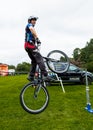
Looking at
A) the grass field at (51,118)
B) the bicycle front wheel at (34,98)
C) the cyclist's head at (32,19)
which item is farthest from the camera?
the grass field at (51,118)

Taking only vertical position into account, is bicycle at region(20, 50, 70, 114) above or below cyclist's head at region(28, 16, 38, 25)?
below

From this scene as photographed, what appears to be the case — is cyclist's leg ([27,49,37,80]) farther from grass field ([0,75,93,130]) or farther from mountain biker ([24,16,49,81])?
grass field ([0,75,93,130])

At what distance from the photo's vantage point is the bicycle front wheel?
372 inches

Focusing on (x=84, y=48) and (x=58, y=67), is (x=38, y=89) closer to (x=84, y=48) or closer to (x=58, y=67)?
(x=58, y=67)

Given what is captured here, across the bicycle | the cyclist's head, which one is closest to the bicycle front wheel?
the bicycle

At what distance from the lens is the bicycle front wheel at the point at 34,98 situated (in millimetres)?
9438

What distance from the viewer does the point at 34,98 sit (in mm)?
9898

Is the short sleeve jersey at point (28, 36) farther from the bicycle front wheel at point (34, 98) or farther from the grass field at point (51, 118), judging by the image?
the grass field at point (51, 118)

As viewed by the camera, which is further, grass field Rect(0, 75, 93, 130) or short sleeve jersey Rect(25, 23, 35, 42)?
grass field Rect(0, 75, 93, 130)

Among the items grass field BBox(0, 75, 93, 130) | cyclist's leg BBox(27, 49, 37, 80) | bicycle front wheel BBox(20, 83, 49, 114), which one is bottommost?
grass field BBox(0, 75, 93, 130)

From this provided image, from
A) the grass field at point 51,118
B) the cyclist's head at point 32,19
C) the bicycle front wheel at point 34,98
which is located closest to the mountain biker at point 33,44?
the cyclist's head at point 32,19

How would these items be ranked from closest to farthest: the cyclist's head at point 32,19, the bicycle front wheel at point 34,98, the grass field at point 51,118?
1. the cyclist's head at point 32,19
2. the bicycle front wheel at point 34,98
3. the grass field at point 51,118

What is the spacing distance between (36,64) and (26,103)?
1.17 meters

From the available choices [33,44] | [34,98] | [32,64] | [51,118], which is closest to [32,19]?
[33,44]
